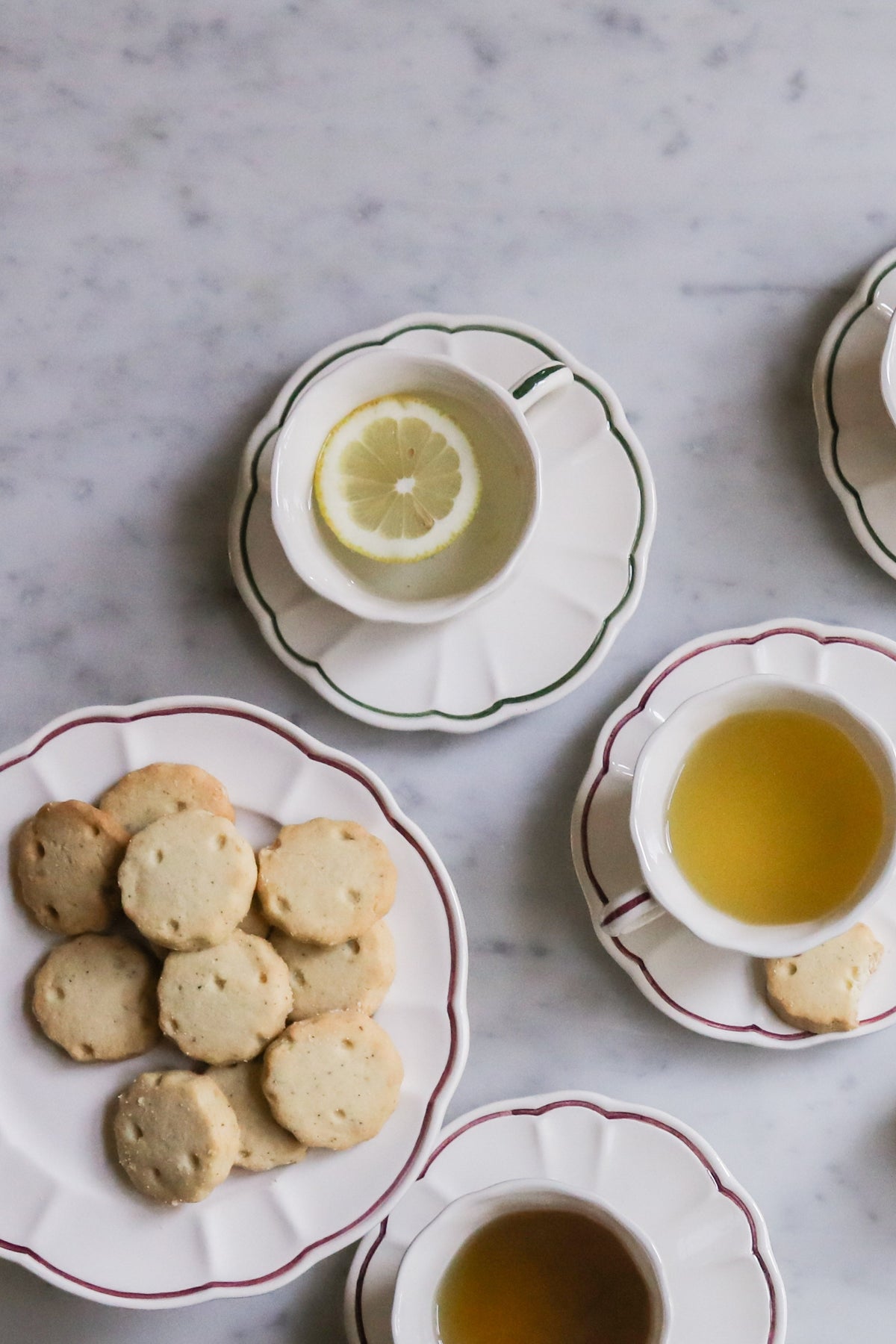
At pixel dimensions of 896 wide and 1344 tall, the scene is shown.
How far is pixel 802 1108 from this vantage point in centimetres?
127

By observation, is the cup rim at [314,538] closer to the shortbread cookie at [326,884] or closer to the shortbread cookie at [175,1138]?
the shortbread cookie at [326,884]

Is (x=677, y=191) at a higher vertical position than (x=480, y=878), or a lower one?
higher

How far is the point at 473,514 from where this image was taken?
3.88 feet

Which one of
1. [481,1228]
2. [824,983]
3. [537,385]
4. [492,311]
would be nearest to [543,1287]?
[481,1228]

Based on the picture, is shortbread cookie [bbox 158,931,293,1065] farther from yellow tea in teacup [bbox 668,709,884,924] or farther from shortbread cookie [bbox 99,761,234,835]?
yellow tea in teacup [bbox 668,709,884,924]

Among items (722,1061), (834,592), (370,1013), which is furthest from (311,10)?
(722,1061)

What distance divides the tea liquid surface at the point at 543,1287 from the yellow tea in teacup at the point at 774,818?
13.8 inches

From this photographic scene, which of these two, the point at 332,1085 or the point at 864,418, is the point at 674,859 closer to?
the point at 332,1085

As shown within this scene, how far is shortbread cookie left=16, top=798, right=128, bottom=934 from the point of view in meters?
1.11

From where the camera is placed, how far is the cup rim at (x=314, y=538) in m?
1.13

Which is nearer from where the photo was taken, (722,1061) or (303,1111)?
(303,1111)

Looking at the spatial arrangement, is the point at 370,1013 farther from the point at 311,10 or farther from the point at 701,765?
the point at 311,10

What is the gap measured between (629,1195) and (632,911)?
0.31 meters

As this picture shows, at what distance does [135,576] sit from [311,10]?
633 mm
